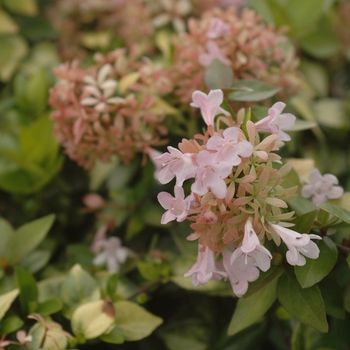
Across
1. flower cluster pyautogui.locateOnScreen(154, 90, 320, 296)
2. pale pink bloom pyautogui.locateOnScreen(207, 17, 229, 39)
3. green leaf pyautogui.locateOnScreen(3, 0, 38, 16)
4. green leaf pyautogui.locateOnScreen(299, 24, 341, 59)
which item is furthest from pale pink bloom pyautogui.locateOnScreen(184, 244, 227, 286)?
green leaf pyautogui.locateOnScreen(3, 0, 38, 16)

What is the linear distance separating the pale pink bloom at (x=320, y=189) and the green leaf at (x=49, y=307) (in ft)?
1.04

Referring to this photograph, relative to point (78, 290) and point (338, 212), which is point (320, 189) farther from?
point (78, 290)

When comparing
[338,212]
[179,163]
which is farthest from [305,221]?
[179,163]

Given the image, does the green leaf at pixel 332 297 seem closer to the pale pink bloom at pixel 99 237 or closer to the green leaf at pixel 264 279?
the green leaf at pixel 264 279

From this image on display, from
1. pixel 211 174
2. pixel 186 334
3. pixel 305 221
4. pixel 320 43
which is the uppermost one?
pixel 211 174

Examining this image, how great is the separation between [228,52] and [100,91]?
183mm

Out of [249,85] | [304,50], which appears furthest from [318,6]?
[249,85]

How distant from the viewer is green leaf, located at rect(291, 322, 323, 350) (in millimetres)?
583

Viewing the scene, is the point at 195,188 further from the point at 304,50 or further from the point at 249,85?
the point at 304,50

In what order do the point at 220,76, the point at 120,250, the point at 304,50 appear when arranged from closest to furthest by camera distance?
the point at 220,76 → the point at 120,250 → the point at 304,50

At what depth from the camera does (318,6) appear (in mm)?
823

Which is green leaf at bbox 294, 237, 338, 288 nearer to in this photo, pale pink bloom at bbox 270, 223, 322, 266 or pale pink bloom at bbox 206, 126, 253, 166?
pale pink bloom at bbox 270, 223, 322, 266

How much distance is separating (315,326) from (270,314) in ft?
0.57

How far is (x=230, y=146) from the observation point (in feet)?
1.29
